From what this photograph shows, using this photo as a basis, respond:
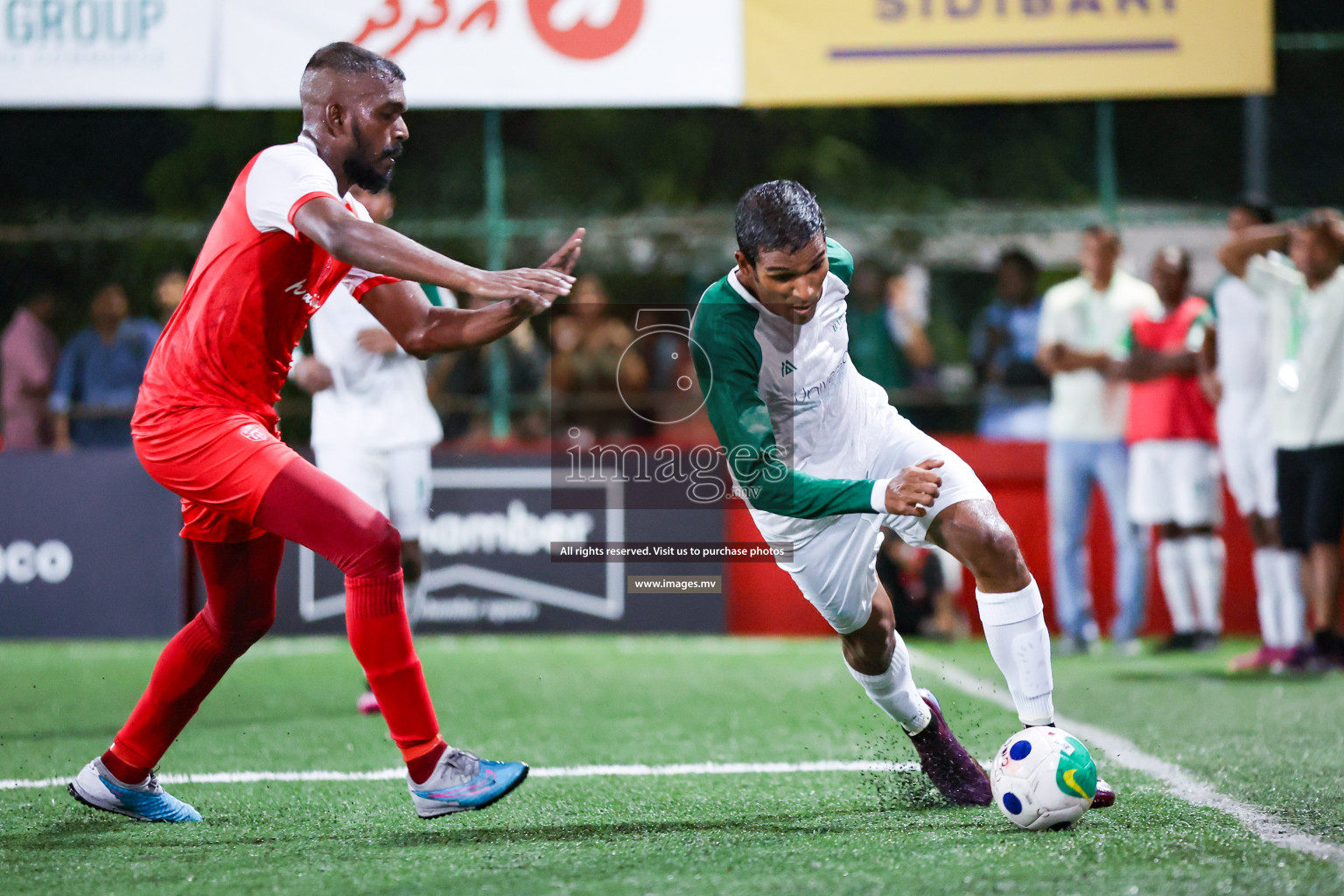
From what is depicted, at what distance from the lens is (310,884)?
3242mm

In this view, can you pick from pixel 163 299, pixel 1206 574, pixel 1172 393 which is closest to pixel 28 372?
pixel 163 299

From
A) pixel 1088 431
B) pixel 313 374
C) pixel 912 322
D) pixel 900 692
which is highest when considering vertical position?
pixel 912 322

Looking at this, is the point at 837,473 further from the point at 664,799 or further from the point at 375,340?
the point at 375,340

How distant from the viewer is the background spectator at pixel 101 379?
9.89m

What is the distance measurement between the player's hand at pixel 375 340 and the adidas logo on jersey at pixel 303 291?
107 inches

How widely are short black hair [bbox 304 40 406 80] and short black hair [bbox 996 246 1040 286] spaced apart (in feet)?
23.3

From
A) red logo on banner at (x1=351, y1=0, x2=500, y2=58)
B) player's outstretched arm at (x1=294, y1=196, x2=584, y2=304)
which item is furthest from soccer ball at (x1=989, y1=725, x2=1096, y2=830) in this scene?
red logo on banner at (x1=351, y1=0, x2=500, y2=58)

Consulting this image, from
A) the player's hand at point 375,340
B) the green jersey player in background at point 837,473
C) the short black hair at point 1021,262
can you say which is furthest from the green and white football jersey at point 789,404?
the short black hair at point 1021,262

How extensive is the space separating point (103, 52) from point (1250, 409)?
25.8 feet

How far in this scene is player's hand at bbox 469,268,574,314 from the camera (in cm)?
340

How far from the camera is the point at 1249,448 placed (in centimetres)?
812

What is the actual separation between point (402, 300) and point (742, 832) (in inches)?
70.4

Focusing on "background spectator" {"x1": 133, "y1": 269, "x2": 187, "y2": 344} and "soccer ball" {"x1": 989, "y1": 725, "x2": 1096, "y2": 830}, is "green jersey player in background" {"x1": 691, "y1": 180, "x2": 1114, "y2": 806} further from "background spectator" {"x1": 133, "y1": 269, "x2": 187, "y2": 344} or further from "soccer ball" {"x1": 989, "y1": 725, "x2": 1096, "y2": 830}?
"background spectator" {"x1": 133, "y1": 269, "x2": 187, "y2": 344}

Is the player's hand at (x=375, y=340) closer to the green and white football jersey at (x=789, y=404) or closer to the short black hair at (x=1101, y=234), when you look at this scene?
the green and white football jersey at (x=789, y=404)
